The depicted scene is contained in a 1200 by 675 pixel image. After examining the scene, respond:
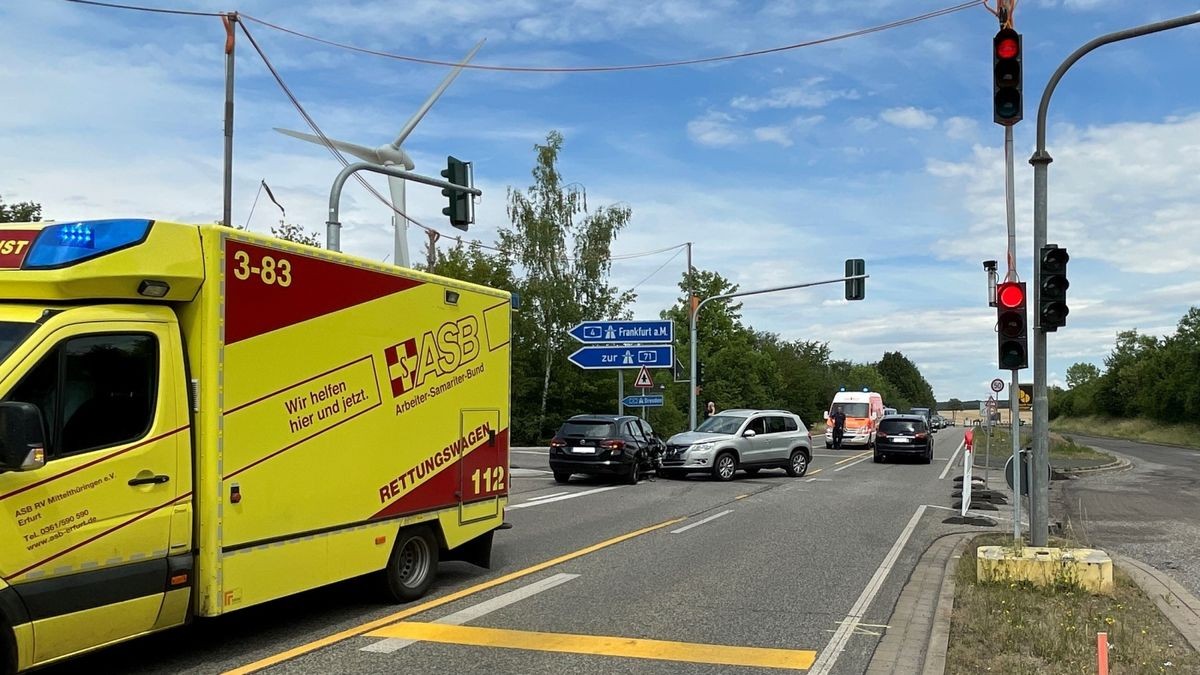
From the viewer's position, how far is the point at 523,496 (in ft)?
61.1

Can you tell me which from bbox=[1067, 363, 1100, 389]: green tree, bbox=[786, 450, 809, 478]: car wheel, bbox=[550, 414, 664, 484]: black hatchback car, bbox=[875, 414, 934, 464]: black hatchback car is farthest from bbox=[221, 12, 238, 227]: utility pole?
bbox=[1067, 363, 1100, 389]: green tree

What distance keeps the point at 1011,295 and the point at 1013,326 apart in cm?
34

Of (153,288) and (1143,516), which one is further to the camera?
(1143,516)

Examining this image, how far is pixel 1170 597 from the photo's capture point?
347 inches

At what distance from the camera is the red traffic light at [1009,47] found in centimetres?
992

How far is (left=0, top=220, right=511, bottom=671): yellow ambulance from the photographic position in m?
5.18

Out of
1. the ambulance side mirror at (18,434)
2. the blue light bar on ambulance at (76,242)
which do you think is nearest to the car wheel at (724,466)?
the blue light bar on ambulance at (76,242)

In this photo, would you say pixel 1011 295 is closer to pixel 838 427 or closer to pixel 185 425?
pixel 185 425

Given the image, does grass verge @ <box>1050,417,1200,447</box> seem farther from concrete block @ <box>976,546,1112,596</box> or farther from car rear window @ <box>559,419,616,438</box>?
concrete block @ <box>976,546,1112,596</box>

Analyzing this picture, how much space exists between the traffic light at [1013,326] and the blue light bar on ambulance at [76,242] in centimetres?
855

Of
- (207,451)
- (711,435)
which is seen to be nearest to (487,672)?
(207,451)

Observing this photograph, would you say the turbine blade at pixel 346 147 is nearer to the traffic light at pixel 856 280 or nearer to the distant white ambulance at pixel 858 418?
the traffic light at pixel 856 280

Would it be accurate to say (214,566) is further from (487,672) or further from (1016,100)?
(1016,100)

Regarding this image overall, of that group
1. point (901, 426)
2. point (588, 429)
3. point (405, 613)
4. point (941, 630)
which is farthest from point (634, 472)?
point (941, 630)
